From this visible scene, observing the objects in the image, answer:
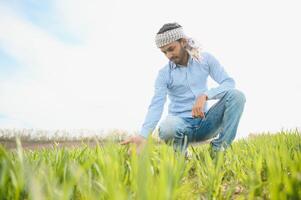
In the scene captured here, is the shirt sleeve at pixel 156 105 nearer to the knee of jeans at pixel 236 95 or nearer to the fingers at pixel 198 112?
the fingers at pixel 198 112

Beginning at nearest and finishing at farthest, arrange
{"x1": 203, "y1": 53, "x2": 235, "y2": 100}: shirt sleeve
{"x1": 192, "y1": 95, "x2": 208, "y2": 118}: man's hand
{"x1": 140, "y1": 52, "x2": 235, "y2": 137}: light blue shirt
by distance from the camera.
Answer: {"x1": 192, "y1": 95, "x2": 208, "y2": 118}: man's hand < {"x1": 203, "y1": 53, "x2": 235, "y2": 100}: shirt sleeve < {"x1": 140, "y1": 52, "x2": 235, "y2": 137}: light blue shirt

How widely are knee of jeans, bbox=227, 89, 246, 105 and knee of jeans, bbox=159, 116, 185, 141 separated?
56cm

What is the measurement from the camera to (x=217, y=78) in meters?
3.88

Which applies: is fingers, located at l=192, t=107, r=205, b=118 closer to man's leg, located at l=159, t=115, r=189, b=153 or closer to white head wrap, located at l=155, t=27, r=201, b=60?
man's leg, located at l=159, t=115, r=189, b=153

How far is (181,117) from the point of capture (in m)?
3.94

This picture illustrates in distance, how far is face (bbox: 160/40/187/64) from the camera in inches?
147

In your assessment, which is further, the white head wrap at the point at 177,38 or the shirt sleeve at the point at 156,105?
the white head wrap at the point at 177,38

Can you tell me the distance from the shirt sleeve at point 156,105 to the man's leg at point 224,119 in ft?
1.47

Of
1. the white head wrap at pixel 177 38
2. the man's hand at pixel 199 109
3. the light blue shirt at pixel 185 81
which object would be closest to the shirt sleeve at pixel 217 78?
the light blue shirt at pixel 185 81

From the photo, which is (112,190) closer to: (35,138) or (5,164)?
(5,164)

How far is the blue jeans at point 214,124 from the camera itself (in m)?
3.60

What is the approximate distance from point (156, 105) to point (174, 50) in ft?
1.89

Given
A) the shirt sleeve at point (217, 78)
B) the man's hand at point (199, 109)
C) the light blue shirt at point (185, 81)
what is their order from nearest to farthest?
the man's hand at point (199, 109) < the shirt sleeve at point (217, 78) < the light blue shirt at point (185, 81)

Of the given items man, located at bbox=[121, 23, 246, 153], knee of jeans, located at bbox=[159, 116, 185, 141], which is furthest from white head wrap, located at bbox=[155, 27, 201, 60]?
knee of jeans, located at bbox=[159, 116, 185, 141]
